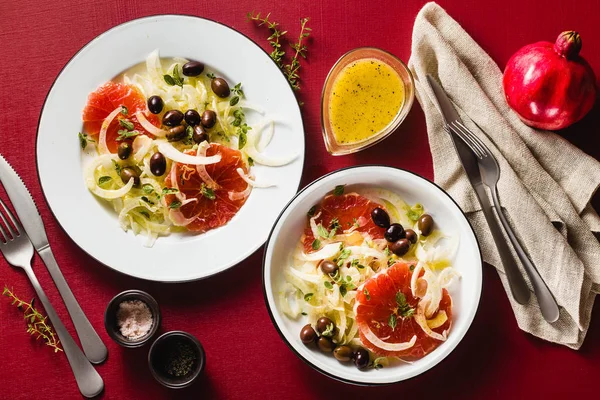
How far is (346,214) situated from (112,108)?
1.26m

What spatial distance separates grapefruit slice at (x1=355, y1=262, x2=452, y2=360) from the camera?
9.11 feet

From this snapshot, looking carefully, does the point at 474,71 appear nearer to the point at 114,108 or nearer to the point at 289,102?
the point at 289,102

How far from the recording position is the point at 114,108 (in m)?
2.95

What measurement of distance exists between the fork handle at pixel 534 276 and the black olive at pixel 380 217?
53 centimetres

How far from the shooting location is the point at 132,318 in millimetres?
2936

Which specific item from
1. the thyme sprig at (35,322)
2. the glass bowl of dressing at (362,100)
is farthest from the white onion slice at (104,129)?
the glass bowl of dressing at (362,100)

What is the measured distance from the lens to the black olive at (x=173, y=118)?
2.92 m

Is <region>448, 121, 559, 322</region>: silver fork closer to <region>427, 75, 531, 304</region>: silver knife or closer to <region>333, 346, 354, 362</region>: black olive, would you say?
<region>427, 75, 531, 304</region>: silver knife

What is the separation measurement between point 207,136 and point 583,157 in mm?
1845

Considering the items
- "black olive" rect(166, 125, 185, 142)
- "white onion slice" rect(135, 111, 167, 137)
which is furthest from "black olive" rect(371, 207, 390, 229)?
"white onion slice" rect(135, 111, 167, 137)

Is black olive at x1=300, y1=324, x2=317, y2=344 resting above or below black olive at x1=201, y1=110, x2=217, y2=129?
below

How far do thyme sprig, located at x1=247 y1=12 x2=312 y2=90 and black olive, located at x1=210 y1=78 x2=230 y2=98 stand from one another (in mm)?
305

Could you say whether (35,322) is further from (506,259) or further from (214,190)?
(506,259)

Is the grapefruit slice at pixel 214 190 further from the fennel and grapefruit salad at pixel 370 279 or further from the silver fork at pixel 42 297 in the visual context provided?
the silver fork at pixel 42 297
